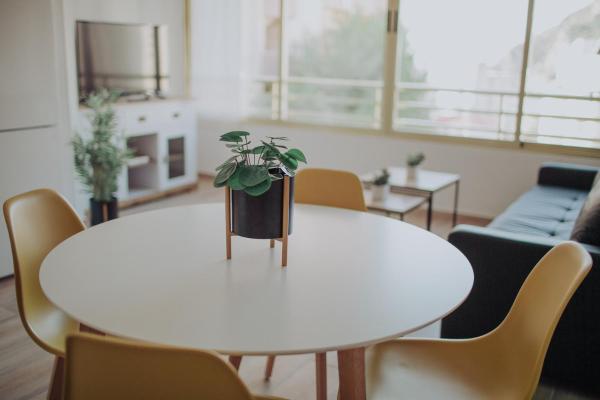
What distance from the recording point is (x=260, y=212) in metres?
1.67

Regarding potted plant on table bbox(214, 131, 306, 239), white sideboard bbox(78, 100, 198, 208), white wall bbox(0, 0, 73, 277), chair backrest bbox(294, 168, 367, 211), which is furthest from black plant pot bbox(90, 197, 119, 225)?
potted plant on table bbox(214, 131, 306, 239)

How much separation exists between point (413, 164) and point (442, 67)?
1.34m

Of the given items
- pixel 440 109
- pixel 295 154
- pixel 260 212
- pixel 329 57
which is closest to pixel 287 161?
pixel 295 154

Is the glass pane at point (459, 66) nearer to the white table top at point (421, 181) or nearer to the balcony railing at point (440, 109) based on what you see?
the balcony railing at point (440, 109)

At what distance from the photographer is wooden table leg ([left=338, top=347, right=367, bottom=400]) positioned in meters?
1.53

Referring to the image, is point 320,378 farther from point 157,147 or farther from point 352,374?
point 157,147

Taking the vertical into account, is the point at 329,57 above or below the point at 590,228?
above

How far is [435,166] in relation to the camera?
16.5ft

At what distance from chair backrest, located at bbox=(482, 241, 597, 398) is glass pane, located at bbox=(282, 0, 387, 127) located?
401 centimetres

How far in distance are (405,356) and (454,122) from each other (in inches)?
148

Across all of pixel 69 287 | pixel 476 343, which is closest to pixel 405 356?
pixel 476 343

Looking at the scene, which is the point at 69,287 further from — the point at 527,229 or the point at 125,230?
the point at 527,229

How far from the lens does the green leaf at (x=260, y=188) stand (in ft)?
5.29

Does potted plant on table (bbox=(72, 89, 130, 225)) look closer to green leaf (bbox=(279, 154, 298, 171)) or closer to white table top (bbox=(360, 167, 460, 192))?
white table top (bbox=(360, 167, 460, 192))
